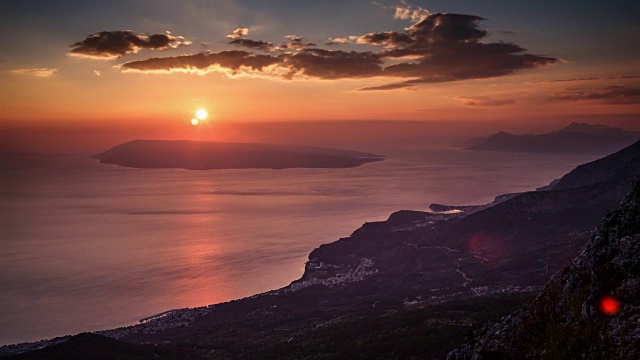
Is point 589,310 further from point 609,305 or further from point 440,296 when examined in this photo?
point 440,296

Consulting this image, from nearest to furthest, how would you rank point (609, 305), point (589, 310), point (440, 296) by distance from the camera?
point (609, 305) < point (589, 310) < point (440, 296)

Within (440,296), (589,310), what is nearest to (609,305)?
(589,310)

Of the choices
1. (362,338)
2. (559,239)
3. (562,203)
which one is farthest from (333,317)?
(562,203)

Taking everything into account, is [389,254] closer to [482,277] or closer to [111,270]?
[482,277]

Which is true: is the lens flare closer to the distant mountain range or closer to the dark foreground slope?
the dark foreground slope

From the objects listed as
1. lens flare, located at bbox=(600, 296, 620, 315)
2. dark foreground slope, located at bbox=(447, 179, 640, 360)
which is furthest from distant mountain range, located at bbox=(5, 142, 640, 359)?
lens flare, located at bbox=(600, 296, 620, 315)

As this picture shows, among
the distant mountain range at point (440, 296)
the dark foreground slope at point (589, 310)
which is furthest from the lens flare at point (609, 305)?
the distant mountain range at point (440, 296)
